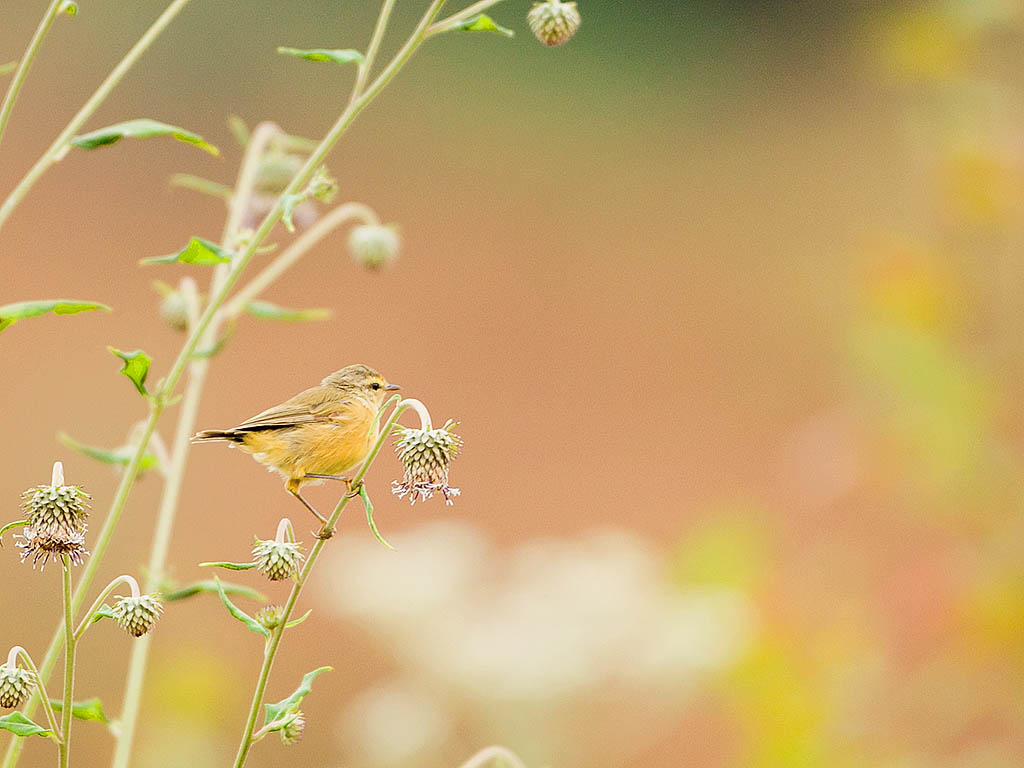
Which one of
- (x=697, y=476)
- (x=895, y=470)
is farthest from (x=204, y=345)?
(x=697, y=476)

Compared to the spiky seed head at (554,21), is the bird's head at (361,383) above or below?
below

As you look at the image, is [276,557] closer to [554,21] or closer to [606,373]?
[554,21]

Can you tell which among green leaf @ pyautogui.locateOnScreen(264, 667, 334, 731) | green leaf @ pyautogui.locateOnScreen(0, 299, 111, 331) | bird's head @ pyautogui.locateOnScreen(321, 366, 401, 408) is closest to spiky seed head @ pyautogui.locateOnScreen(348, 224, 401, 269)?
bird's head @ pyautogui.locateOnScreen(321, 366, 401, 408)

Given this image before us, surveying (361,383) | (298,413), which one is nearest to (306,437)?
(298,413)

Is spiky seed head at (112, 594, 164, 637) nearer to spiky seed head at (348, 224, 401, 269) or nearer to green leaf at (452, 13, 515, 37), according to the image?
green leaf at (452, 13, 515, 37)

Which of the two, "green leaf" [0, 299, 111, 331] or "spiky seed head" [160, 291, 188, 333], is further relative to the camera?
"spiky seed head" [160, 291, 188, 333]

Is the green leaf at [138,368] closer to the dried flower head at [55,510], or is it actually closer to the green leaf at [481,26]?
the dried flower head at [55,510]

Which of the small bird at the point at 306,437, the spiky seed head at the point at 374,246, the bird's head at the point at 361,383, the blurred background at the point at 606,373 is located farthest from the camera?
the blurred background at the point at 606,373

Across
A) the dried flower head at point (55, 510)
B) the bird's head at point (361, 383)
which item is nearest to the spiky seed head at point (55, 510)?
the dried flower head at point (55, 510)
